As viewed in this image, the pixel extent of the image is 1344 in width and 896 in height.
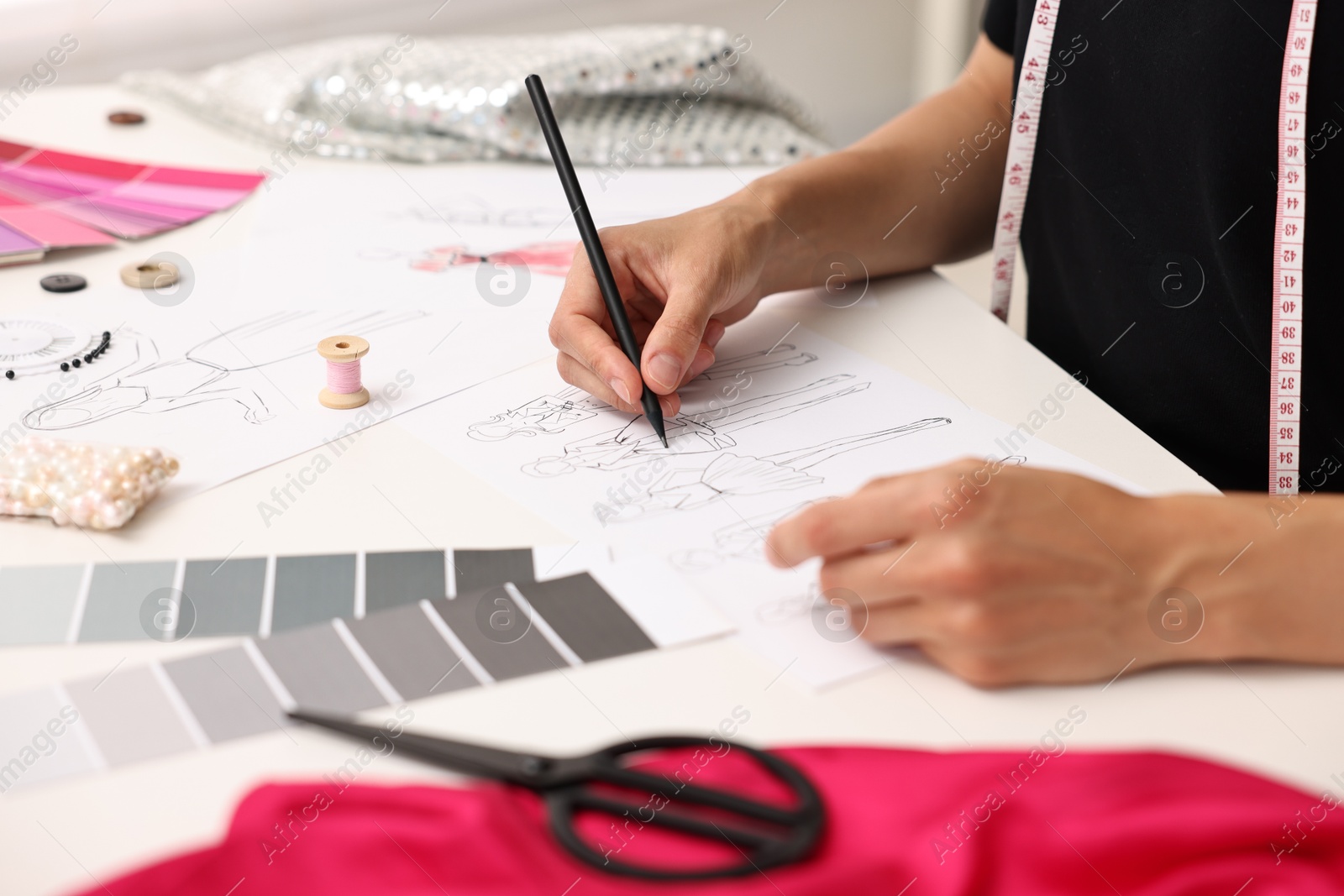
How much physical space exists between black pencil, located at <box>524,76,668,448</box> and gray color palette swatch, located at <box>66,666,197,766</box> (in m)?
0.40

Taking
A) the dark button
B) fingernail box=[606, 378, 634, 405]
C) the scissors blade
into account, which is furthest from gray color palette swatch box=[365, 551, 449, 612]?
the dark button

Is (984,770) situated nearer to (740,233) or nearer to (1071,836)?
(1071,836)

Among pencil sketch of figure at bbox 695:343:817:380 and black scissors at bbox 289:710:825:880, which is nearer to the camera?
black scissors at bbox 289:710:825:880

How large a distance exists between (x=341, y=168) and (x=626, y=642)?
1.00 metres

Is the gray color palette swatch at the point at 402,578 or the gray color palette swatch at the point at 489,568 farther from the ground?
the gray color palette swatch at the point at 402,578

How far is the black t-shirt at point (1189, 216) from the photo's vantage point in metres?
0.87

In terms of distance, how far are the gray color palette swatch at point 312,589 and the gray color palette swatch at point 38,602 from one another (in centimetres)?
11

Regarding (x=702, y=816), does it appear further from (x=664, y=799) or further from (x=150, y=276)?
(x=150, y=276)

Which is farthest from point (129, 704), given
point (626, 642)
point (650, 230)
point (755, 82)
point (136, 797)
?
point (755, 82)

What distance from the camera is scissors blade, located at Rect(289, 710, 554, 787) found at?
500mm

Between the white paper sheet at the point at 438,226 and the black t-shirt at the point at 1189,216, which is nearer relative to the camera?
the black t-shirt at the point at 1189,216

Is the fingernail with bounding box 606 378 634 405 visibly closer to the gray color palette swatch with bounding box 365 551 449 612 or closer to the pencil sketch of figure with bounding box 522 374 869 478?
the pencil sketch of figure with bounding box 522 374 869 478

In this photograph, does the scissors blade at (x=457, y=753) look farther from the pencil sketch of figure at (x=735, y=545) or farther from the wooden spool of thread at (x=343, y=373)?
the wooden spool of thread at (x=343, y=373)

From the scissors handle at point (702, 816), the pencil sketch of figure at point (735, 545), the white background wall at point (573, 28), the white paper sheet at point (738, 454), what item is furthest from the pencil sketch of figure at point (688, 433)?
the white background wall at point (573, 28)
